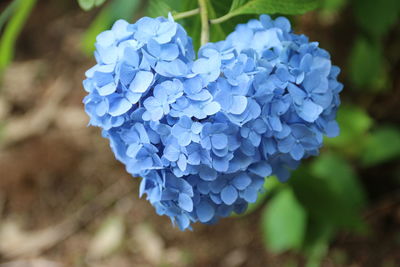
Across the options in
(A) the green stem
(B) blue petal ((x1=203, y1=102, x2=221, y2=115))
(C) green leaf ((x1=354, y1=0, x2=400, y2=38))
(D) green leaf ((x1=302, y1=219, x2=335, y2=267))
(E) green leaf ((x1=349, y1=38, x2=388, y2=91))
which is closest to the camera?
(B) blue petal ((x1=203, y1=102, x2=221, y2=115))

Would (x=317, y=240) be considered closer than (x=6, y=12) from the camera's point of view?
No

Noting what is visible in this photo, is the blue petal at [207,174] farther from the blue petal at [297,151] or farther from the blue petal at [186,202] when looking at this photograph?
the blue petal at [297,151]

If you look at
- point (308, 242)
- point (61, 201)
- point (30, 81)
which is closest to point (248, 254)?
point (308, 242)

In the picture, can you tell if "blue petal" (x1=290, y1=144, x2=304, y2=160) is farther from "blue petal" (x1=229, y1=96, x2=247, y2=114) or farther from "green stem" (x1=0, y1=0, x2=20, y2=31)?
"green stem" (x1=0, y1=0, x2=20, y2=31)

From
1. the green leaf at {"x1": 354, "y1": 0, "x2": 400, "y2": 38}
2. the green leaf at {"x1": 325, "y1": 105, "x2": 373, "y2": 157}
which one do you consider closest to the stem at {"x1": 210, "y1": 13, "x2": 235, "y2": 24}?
the green leaf at {"x1": 354, "y1": 0, "x2": 400, "y2": 38}

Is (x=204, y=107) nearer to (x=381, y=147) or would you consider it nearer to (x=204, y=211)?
(x=204, y=211)

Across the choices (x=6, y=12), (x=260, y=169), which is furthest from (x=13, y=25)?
(x=260, y=169)
